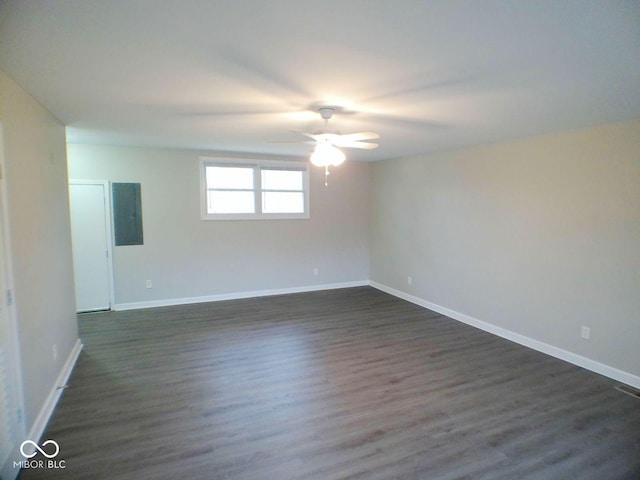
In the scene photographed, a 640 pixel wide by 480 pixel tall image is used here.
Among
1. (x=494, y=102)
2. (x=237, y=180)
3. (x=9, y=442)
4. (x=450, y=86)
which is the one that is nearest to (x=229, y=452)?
(x=9, y=442)

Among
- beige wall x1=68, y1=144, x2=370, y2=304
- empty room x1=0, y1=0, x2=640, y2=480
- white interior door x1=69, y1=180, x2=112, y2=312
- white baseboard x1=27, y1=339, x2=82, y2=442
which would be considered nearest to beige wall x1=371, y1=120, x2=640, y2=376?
empty room x1=0, y1=0, x2=640, y2=480

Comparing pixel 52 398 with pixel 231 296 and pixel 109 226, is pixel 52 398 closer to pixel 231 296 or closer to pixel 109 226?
pixel 109 226

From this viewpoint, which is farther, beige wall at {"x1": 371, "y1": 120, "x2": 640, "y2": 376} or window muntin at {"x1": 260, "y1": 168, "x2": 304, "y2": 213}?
window muntin at {"x1": 260, "y1": 168, "x2": 304, "y2": 213}

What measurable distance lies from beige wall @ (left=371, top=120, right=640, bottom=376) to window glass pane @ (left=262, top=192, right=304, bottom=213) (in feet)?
6.60

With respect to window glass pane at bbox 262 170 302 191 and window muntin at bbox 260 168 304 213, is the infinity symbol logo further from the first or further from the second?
window glass pane at bbox 262 170 302 191

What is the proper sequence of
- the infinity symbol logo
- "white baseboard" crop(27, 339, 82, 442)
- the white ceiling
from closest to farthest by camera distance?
1. the white ceiling
2. the infinity symbol logo
3. "white baseboard" crop(27, 339, 82, 442)

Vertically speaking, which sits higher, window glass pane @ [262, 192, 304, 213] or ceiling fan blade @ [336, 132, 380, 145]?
ceiling fan blade @ [336, 132, 380, 145]

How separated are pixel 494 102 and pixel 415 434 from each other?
2.57m

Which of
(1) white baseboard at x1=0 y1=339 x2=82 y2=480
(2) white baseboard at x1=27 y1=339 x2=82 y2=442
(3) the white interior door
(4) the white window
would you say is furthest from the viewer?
(4) the white window

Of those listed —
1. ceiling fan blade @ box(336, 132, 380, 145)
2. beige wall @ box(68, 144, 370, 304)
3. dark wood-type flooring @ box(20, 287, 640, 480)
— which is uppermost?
ceiling fan blade @ box(336, 132, 380, 145)

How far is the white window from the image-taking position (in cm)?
552

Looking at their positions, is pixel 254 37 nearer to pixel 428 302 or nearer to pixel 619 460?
pixel 619 460

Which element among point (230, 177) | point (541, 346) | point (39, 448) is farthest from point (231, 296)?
point (541, 346)

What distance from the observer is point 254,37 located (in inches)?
63.4
